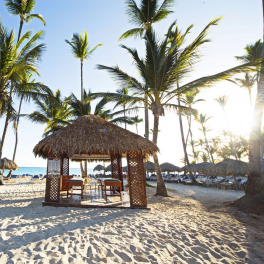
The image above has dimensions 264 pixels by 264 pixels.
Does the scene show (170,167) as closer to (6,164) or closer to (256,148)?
(256,148)

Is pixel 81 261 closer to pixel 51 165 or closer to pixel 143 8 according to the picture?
pixel 51 165

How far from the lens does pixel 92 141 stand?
20.7ft

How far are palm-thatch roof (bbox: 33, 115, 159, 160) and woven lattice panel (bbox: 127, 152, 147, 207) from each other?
1.26 feet

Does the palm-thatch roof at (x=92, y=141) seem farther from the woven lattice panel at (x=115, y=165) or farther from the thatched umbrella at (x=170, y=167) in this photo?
the thatched umbrella at (x=170, y=167)

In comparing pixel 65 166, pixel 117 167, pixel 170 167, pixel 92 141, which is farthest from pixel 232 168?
pixel 65 166

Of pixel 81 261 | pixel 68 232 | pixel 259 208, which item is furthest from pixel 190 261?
pixel 259 208

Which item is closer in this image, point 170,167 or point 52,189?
point 52,189

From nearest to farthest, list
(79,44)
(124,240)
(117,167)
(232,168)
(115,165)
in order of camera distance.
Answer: (124,240)
(117,167)
(115,165)
(232,168)
(79,44)

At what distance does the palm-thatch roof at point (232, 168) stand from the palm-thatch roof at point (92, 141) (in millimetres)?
9134

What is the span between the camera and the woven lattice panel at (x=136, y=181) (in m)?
5.97

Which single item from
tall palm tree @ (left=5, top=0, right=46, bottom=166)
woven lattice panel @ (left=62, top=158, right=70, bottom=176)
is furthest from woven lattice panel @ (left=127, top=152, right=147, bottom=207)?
tall palm tree @ (left=5, top=0, right=46, bottom=166)

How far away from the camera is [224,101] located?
22.0 metres

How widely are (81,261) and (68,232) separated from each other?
1121 mm

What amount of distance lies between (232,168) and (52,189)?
12335 mm
